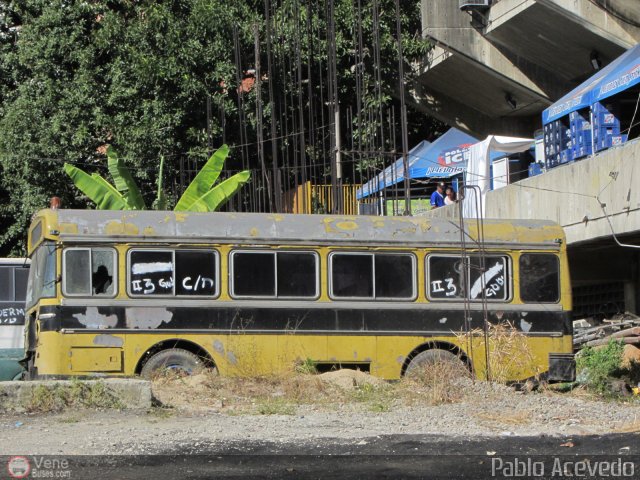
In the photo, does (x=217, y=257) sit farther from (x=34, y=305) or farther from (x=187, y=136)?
(x=187, y=136)

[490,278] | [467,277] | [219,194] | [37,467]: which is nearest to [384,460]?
[37,467]

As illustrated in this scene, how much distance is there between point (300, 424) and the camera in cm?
1074

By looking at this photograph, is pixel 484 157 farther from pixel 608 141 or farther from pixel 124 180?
pixel 124 180

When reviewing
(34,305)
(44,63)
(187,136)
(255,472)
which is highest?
(44,63)

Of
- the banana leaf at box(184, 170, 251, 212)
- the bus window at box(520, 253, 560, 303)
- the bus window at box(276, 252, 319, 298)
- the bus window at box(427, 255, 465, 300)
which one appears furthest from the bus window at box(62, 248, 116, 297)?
the bus window at box(520, 253, 560, 303)

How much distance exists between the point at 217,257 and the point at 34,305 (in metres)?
2.76

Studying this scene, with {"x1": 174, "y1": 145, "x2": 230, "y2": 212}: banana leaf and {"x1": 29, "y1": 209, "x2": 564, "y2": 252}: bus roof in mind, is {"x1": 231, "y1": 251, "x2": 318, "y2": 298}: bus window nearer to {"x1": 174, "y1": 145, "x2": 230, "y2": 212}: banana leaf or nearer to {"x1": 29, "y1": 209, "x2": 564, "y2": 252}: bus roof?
{"x1": 29, "y1": 209, "x2": 564, "y2": 252}: bus roof

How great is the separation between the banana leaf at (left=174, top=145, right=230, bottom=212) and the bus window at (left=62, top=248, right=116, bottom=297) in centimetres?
546

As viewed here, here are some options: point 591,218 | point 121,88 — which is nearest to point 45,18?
point 121,88

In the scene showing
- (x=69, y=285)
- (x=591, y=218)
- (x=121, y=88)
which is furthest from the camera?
(x=121, y=88)

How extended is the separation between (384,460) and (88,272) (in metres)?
7.09

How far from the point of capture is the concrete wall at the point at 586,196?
1678 centimetres

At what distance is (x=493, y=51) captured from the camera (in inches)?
1077

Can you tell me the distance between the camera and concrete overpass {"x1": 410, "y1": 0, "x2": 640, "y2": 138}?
22.5 metres
